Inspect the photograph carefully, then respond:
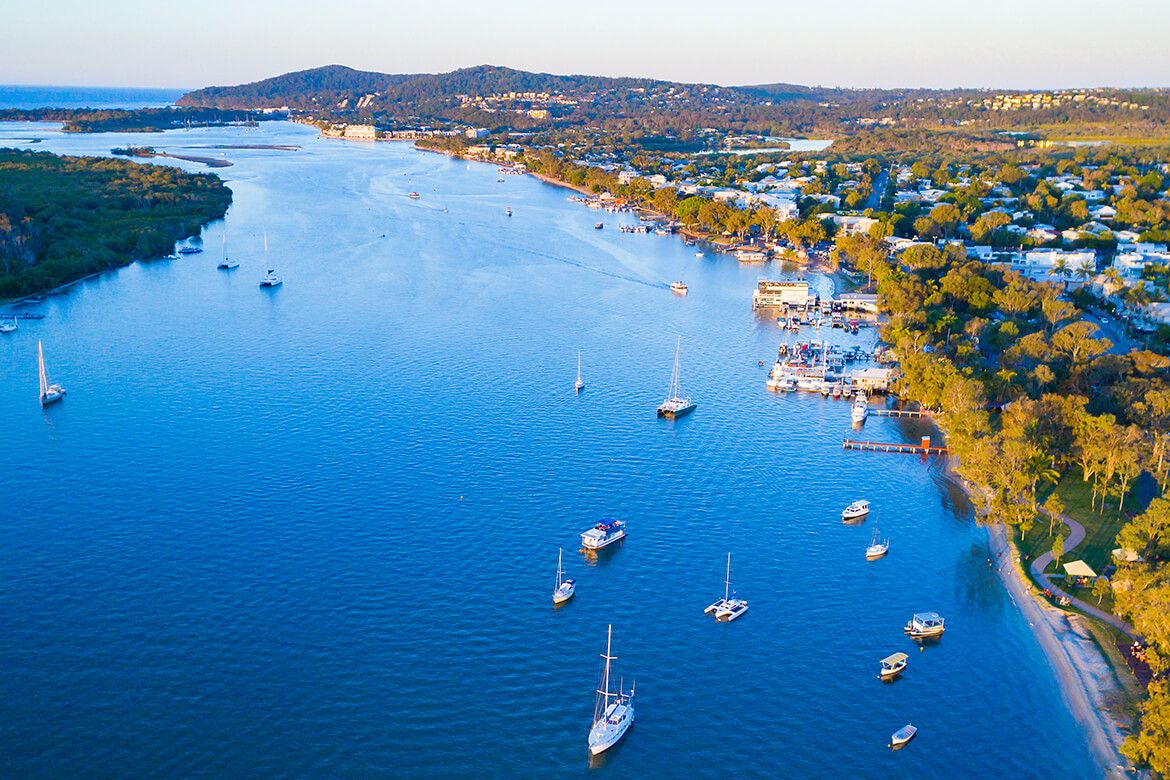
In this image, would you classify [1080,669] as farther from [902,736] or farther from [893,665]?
[902,736]

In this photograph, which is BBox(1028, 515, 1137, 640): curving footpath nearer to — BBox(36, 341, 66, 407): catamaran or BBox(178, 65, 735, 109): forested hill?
BBox(36, 341, 66, 407): catamaran

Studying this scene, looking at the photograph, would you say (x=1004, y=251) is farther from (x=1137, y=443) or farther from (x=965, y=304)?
(x=1137, y=443)

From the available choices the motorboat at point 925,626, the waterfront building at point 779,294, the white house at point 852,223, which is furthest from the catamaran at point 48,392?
the white house at point 852,223

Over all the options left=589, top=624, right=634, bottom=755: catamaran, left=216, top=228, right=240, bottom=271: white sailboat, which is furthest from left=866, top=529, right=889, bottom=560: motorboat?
left=216, top=228, right=240, bottom=271: white sailboat

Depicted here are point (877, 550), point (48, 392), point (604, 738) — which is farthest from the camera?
point (48, 392)

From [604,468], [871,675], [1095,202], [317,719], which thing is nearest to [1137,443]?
[871,675]

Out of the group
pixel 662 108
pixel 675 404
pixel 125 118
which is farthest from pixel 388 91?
pixel 675 404
